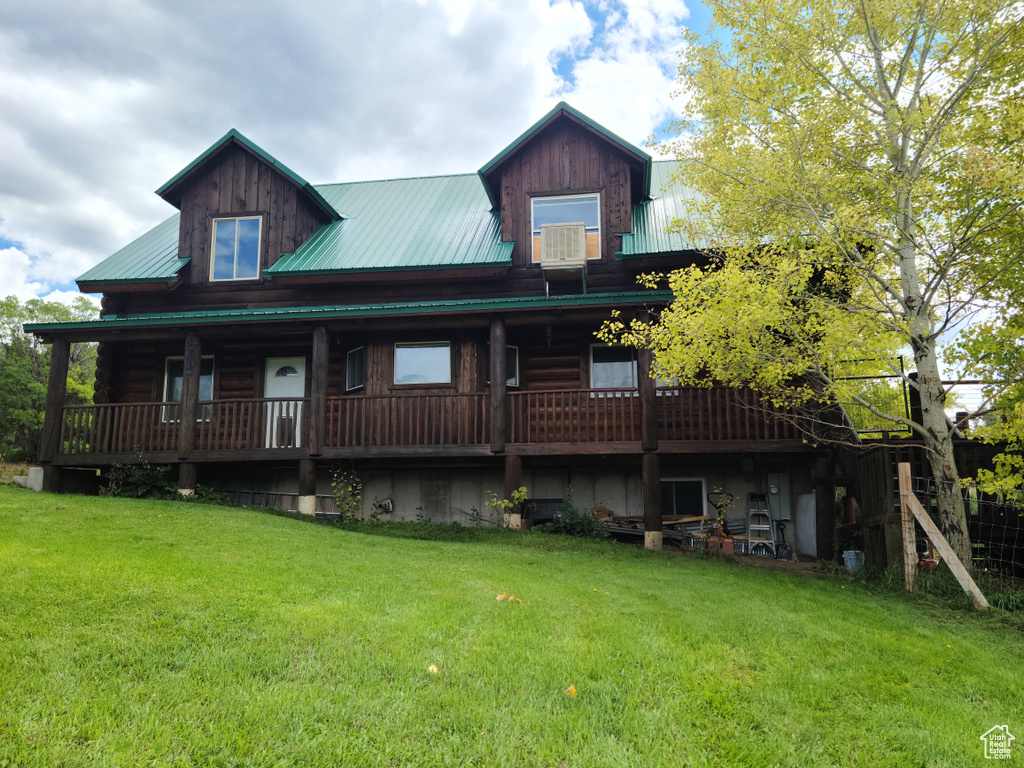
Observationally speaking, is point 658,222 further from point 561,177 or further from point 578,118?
point 578,118

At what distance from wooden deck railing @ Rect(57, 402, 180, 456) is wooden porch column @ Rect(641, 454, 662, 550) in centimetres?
923

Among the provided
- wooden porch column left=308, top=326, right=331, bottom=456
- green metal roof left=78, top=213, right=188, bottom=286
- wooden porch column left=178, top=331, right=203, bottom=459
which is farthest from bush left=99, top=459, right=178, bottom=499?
green metal roof left=78, top=213, right=188, bottom=286

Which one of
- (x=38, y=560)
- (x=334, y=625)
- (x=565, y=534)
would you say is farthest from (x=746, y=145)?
(x=38, y=560)

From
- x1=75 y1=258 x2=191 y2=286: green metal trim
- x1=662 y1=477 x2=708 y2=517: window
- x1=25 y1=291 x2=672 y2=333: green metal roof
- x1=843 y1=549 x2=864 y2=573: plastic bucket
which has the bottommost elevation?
x1=843 y1=549 x2=864 y2=573: plastic bucket

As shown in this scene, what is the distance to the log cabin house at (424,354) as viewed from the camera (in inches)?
482

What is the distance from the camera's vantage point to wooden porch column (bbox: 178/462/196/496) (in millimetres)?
12938

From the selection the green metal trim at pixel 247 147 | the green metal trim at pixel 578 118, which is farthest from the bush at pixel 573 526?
the green metal trim at pixel 247 147

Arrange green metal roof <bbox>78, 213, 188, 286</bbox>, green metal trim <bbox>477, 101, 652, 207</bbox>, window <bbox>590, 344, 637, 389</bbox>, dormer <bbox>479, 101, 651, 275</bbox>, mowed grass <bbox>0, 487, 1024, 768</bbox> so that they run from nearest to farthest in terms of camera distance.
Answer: mowed grass <bbox>0, 487, 1024, 768</bbox>
window <bbox>590, 344, 637, 389</bbox>
green metal trim <bbox>477, 101, 652, 207</bbox>
dormer <bbox>479, 101, 651, 275</bbox>
green metal roof <bbox>78, 213, 188, 286</bbox>

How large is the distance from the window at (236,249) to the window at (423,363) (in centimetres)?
421

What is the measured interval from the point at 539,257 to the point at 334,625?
10.9 meters

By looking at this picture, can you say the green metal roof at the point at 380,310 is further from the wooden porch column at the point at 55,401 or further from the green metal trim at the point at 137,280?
the green metal trim at the point at 137,280

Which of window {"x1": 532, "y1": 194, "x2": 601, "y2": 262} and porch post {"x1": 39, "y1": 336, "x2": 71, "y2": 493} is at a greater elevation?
window {"x1": 532, "y1": 194, "x2": 601, "y2": 262}

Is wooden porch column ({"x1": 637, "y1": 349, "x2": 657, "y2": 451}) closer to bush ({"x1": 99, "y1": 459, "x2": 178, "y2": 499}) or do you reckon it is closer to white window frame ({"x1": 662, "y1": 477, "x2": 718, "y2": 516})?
white window frame ({"x1": 662, "y1": 477, "x2": 718, "y2": 516})

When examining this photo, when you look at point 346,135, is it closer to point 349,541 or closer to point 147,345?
point 147,345
